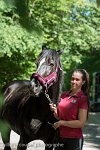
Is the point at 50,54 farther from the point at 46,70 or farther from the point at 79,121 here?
the point at 79,121

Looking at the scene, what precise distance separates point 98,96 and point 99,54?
4.41 m

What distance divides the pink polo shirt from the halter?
1015 mm

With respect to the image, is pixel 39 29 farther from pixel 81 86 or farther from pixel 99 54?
pixel 99 54

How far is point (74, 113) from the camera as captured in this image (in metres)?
3.72

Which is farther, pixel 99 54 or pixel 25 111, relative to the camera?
pixel 99 54

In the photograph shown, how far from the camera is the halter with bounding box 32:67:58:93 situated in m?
4.82

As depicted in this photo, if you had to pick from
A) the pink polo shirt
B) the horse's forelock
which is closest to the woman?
the pink polo shirt

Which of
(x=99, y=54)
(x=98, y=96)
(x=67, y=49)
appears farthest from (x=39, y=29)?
(x=99, y=54)

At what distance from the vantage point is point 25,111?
5.31 metres

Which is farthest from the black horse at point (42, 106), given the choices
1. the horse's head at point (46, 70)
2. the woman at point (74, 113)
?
the woman at point (74, 113)

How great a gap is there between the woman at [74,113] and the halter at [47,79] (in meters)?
0.94

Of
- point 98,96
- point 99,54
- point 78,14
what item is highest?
point 78,14

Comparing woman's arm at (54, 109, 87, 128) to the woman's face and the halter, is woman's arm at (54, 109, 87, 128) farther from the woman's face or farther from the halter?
the halter

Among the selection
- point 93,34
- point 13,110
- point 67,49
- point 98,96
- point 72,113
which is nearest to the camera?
point 72,113
